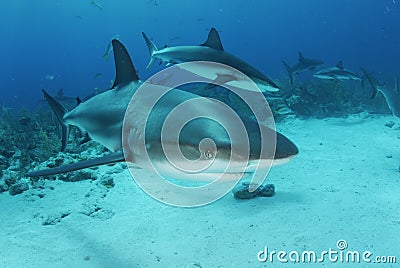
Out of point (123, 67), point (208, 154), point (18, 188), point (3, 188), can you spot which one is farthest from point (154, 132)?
point (3, 188)

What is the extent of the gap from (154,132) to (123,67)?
4.23ft

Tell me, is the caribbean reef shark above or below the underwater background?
above

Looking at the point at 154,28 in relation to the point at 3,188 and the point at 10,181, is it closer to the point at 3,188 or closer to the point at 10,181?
the point at 10,181

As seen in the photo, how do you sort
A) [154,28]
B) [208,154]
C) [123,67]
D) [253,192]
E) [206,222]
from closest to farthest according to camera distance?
[208,154] < [123,67] < [206,222] < [253,192] < [154,28]

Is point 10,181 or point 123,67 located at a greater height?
point 123,67

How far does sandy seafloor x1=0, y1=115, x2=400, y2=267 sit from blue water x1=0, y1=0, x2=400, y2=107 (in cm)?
9045

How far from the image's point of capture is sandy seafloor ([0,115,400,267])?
320 cm

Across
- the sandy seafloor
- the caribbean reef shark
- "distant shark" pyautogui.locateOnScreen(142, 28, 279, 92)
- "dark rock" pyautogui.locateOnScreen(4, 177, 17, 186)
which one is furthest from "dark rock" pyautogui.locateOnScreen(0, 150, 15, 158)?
"distant shark" pyautogui.locateOnScreen(142, 28, 279, 92)

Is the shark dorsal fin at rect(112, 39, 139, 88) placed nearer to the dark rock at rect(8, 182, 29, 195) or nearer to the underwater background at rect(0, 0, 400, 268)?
the underwater background at rect(0, 0, 400, 268)

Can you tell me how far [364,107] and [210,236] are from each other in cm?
1131

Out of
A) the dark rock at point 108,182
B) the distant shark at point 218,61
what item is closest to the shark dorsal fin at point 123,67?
the distant shark at point 218,61

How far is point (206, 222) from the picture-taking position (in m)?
3.80

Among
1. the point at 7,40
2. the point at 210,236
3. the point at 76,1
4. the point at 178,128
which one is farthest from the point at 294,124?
the point at 7,40

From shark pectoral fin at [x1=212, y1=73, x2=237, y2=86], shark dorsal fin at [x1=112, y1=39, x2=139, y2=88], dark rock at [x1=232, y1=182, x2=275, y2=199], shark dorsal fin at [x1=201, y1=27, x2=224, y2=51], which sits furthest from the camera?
shark dorsal fin at [x1=201, y1=27, x2=224, y2=51]
